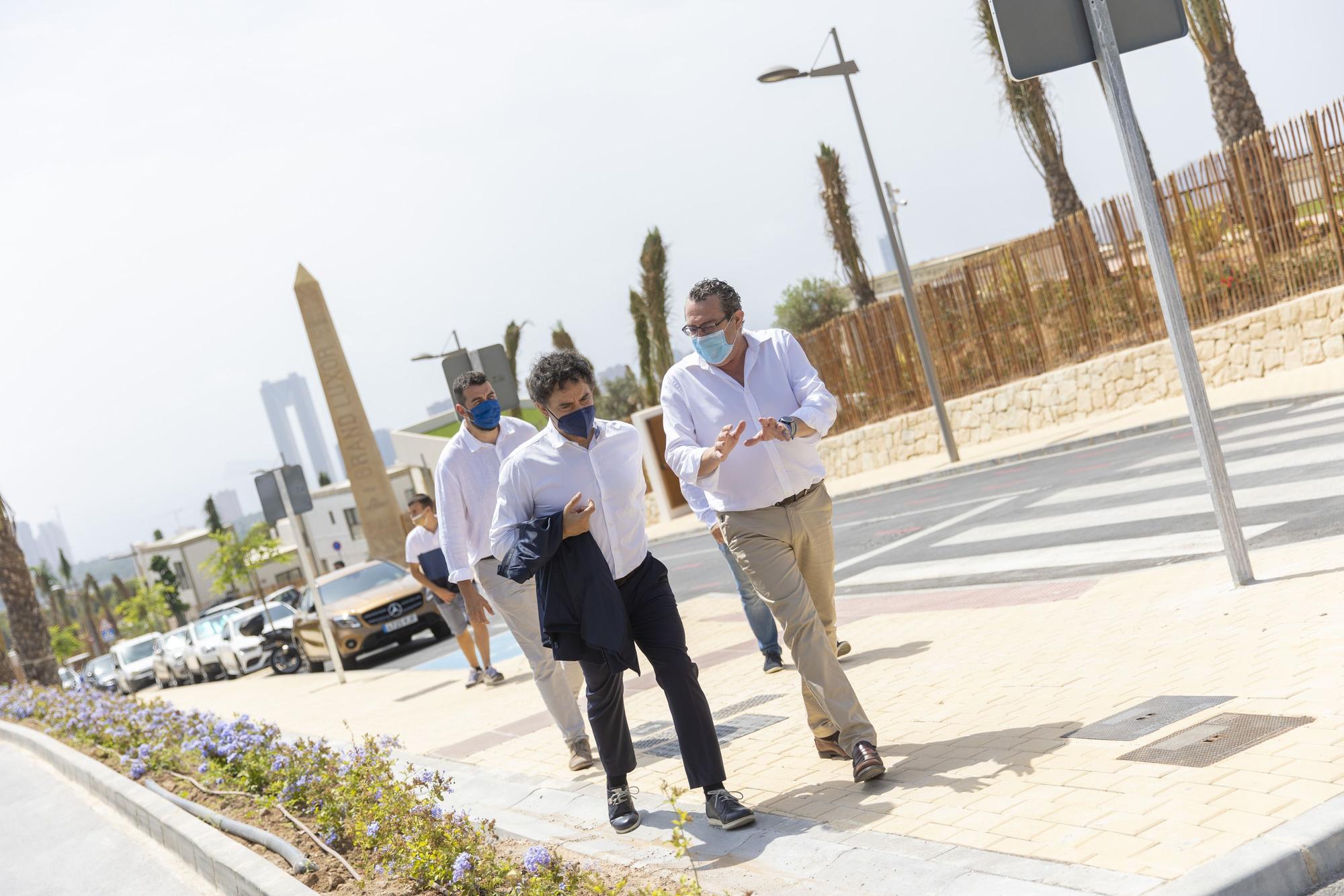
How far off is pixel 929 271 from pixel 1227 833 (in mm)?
48891

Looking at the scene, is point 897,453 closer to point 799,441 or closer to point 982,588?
point 982,588

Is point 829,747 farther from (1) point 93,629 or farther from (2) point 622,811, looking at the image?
(1) point 93,629

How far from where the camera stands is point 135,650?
36.5 metres

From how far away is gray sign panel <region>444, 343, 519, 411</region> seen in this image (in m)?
12.4

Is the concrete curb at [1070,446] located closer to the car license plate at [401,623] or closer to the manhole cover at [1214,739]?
the car license plate at [401,623]

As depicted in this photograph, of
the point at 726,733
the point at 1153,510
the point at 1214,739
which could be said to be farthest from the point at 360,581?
the point at 1214,739

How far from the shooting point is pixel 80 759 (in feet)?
35.7

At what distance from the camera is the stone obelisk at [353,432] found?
40281mm

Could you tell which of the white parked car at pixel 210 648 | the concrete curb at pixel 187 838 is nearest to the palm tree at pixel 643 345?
the white parked car at pixel 210 648

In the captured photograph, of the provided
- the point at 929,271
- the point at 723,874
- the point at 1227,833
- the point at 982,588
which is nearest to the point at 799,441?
the point at 723,874

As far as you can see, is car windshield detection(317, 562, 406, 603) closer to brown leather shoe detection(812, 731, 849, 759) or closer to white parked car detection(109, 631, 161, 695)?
brown leather shoe detection(812, 731, 849, 759)

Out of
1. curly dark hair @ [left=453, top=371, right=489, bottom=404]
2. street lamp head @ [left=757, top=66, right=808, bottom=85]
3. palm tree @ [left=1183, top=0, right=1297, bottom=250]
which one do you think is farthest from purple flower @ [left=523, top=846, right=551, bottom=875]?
palm tree @ [left=1183, top=0, right=1297, bottom=250]

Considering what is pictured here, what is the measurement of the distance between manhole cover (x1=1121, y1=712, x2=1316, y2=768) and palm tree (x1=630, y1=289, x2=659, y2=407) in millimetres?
34820

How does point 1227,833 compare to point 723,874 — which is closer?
point 1227,833
